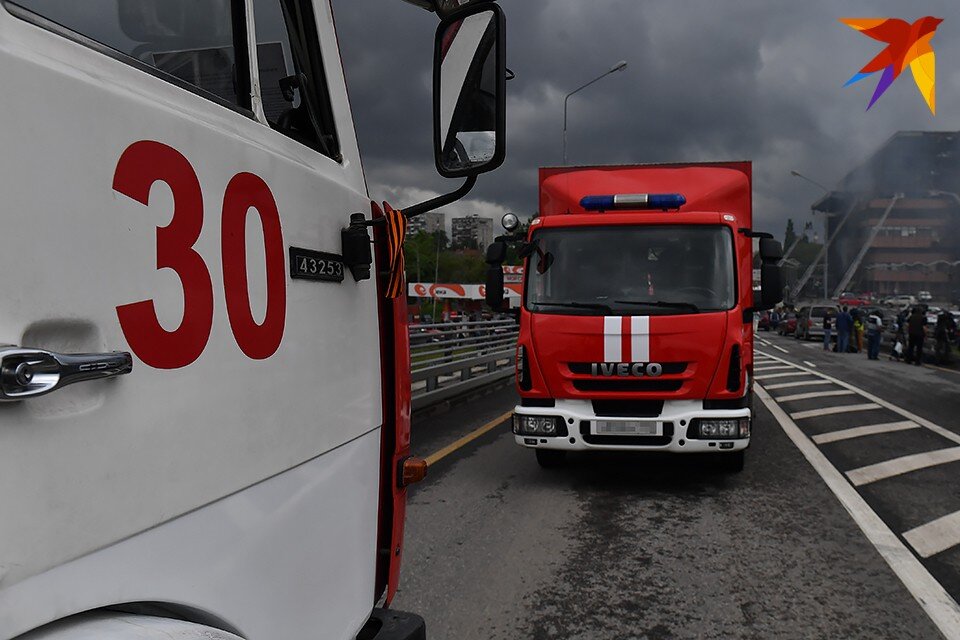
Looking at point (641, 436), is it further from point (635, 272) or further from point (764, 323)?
point (764, 323)

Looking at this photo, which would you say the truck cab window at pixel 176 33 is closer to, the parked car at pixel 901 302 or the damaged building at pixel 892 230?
the parked car at pixel 901 302

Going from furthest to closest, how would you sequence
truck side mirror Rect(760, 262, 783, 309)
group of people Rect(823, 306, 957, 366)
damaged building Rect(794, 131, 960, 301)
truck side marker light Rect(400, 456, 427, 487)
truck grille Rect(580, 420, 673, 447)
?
damaged building Rect(794, 131, 960, 301) < group of people Rect(823, 306, 957, 366) < truck side mirror Rect(760, 262, 783, 309) < truck grille Rect(580, 420, 673, 447) < truck side marker light Rect(400, 456, 427, 487)

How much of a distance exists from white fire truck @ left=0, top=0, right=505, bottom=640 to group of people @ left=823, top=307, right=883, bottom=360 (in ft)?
85.7

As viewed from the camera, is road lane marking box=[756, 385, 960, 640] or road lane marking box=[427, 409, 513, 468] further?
road lane marking box=[427, 409, 513, 468]

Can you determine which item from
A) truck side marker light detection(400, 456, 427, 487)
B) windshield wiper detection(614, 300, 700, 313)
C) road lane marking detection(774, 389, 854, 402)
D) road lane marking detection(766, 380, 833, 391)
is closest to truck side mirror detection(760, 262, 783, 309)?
windshield wiper detection(614, 300, 700, 313)

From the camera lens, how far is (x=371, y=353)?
2.11m

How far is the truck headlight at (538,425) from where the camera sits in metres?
6.96

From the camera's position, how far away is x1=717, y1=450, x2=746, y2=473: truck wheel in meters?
7.29

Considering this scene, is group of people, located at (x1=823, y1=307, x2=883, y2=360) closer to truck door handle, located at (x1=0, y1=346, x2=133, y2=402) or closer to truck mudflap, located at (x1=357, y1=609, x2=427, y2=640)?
truck mudflap, located at (x1=357, y1=609, x2=427, y2=640)

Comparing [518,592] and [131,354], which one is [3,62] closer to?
[131,354]

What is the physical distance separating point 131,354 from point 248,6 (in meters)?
0.86

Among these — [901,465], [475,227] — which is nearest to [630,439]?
Result: [901,465]

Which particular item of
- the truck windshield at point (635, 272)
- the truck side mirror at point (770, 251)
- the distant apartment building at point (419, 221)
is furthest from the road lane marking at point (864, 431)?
the distant apartment building at point (419, 221)

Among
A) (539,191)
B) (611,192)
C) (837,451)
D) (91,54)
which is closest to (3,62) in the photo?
(91,54)
